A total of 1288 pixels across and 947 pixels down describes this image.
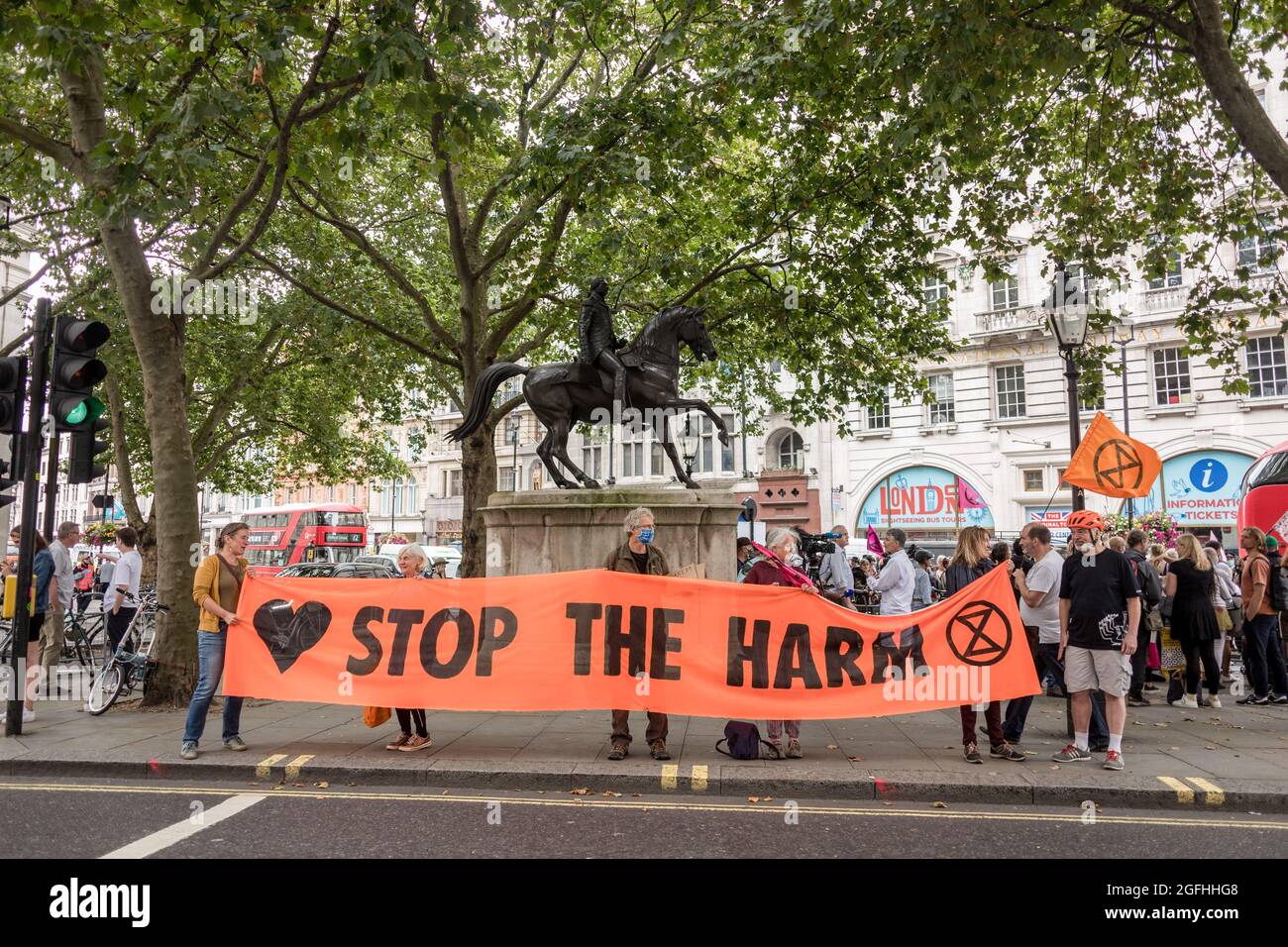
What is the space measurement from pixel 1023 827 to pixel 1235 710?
6418 millimetres

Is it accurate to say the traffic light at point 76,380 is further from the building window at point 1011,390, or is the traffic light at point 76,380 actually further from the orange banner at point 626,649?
the building window at point 1011,390

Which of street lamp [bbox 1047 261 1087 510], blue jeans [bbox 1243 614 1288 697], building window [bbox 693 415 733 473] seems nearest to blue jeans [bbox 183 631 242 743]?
street lamp [bbox 1047 261 1087 510]

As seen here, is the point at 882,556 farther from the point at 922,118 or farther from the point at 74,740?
the point at 74,740

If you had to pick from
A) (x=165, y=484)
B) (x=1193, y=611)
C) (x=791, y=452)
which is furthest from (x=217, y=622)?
(x=791, y=452)

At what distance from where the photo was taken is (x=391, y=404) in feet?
87.2

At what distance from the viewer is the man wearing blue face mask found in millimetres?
7367

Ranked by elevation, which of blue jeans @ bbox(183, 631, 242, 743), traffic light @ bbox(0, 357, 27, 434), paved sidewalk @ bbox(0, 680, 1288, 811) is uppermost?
traffic light @ bbox(0, 357, 27, 434)

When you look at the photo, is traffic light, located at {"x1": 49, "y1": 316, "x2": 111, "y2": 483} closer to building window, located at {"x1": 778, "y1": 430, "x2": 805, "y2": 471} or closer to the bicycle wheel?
the bicycle wheel

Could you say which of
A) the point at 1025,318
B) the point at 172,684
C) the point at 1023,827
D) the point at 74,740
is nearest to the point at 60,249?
the point at 172,684

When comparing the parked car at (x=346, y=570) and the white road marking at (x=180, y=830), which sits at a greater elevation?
the parked car at (x=346, y=570)

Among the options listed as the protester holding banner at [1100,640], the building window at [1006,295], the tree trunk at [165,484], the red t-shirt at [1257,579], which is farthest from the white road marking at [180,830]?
the building window at [1006,295]

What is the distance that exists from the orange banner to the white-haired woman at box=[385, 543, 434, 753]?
21cm

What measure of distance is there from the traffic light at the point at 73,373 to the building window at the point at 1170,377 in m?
33.9

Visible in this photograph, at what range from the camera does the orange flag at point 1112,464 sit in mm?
10258
